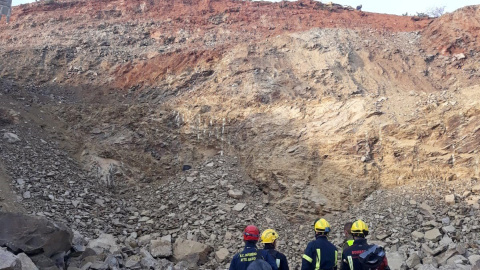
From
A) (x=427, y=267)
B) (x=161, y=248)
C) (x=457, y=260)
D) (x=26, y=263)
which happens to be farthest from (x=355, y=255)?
(x=161, y=248)

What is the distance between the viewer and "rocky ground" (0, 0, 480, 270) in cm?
791

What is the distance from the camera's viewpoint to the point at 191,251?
25.3 feet

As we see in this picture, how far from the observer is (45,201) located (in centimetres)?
821

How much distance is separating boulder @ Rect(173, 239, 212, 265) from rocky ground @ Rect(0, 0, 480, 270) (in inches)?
1.1

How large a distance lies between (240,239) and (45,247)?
382 cm

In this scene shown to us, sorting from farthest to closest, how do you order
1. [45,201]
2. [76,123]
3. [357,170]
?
[76,123]
[357,170]
[45,201]

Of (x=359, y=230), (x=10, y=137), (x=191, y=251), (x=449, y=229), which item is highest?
(x=10, y=137)

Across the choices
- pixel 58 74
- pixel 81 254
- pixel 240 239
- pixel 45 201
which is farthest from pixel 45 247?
pixel 58 74

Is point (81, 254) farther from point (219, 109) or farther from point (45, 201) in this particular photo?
point (219, 109)

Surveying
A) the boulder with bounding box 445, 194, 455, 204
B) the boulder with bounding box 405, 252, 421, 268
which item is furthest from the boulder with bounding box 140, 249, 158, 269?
the boulder with bounding box 445, 194, 455, 204

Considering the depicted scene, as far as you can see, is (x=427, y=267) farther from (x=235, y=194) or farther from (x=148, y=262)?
(x=148, y=262)

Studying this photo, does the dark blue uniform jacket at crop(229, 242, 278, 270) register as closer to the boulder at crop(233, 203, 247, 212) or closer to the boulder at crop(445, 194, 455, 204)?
the boulder at crop(233, 203, 247, 212)

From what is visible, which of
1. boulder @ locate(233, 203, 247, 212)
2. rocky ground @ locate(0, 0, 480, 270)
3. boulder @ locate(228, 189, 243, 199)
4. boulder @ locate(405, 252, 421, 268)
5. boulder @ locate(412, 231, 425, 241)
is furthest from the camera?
boulder @ locate(228, 189, 243, 199)

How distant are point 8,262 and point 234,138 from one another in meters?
7.32
